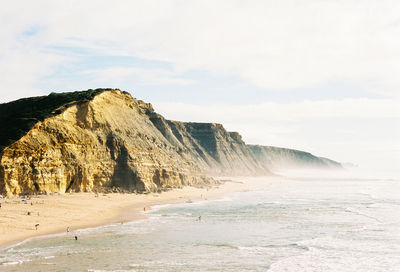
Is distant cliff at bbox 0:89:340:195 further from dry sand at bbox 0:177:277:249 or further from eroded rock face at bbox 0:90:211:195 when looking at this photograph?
dry sand at bbox 0:177:277:249

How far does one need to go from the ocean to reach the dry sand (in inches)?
89.2

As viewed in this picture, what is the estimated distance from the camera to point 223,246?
991 inches

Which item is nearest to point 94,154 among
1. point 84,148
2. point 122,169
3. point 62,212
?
point 84,148

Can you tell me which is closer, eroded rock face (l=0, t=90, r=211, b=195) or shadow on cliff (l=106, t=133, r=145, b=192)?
eroded rock face (l=0, t=90, r=211, b=195)

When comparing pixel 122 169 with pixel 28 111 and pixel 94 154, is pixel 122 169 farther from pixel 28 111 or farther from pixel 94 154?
pixel 28 111

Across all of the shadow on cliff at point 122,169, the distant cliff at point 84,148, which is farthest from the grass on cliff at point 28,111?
the shadow on cliff at point 122,169

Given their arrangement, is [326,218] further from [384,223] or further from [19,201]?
[19,201]

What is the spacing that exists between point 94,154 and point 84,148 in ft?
6.40

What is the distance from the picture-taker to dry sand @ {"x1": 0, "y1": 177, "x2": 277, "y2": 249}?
2811 centimetres

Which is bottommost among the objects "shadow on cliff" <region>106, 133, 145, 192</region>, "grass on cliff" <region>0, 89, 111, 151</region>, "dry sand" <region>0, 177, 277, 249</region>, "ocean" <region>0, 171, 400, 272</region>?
"ocean" <region>0, 171, 400, 272</region>

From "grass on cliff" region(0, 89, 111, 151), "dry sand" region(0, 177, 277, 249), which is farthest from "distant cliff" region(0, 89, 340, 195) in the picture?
"dry sand" region(0, 177, 277, 249)

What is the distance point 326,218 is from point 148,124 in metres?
43.4

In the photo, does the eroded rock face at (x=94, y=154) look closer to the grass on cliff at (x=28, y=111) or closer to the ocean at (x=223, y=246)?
the grass on cliff at (x=28, y=111)

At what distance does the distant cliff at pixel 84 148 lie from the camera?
41.1 metres
